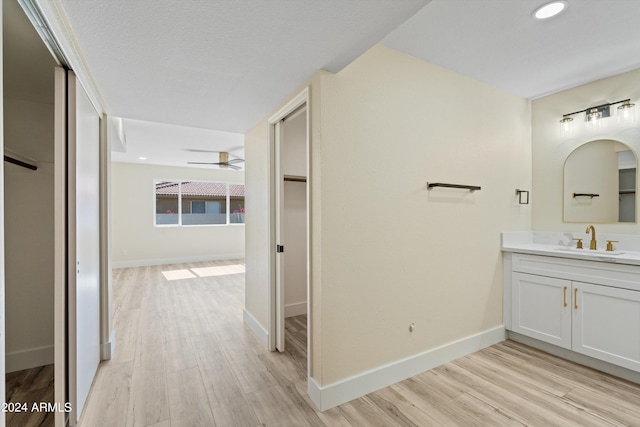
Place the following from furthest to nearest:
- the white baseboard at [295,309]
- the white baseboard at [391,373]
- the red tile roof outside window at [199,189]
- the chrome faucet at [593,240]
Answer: the red tile roof outside window at [199,189] < the white baseboard at [295,309] < the chrome faucet at [593,240] < the white baseboard at [391,373]

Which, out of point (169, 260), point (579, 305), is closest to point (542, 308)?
point (579, 305)

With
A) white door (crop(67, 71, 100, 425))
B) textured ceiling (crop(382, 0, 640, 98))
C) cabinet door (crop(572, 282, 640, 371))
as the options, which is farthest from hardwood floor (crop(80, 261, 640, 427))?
textured ceiling (crop(382, 0, 640, 98))

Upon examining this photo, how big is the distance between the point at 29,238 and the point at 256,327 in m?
2.08

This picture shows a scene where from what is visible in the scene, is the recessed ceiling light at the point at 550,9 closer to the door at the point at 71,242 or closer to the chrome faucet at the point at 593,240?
the chrome faucet at the point at 593,240

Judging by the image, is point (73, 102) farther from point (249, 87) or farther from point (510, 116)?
point (510, 116)

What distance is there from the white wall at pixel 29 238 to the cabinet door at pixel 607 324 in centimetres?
434

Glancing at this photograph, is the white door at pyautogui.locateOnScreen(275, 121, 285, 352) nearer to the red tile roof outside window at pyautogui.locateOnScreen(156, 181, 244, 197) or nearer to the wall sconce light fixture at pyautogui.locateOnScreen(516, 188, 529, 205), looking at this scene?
the wall sconce light fixture at pyautogui.locateOnScreen(516, 188, 529, 205)

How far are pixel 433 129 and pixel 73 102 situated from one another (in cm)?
241

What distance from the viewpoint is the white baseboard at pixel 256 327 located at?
9.37 ft

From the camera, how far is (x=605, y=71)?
2.57 meters

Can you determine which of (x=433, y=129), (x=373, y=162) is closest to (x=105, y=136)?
(x=373, y=162)

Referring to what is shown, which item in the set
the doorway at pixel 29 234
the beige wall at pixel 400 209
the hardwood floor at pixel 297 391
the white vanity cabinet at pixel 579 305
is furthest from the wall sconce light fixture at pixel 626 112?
the doorway at pixel 29 234

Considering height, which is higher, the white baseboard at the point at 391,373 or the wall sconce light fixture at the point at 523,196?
the wall sconce light fixture at the point at 523,196

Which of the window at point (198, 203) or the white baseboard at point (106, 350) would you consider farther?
the window at point (198, 203)
